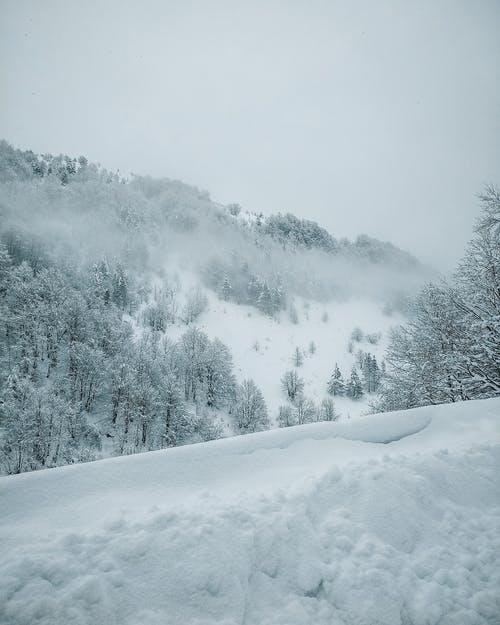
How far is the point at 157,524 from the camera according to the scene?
10.3 ft

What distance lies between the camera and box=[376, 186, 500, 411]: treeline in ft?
37.3

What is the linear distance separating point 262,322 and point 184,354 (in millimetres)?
30801

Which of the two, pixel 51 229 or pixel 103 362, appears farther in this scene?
pixel 51 229

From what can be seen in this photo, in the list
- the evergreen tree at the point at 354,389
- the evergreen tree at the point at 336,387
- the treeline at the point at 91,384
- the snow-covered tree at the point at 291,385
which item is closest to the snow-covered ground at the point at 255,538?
the treeline at the point at 91,384

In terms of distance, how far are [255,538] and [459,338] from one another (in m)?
14.1

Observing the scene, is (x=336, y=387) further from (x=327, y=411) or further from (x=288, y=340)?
(x=288, y=340)

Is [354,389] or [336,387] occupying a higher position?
[336,387]

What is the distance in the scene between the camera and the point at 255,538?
313 centimetres

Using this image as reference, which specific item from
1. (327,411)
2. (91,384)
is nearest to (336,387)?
(327,411)

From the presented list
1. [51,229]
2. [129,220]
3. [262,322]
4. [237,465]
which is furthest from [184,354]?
[129,220]

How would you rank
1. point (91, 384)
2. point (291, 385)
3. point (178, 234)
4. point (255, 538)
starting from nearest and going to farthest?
point (255, 538)
point (91, 384)
point (291, 385)
point (178, 234)

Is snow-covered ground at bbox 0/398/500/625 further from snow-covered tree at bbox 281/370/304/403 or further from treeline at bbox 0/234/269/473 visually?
snow-covered tree at bbox 281/370/304/403

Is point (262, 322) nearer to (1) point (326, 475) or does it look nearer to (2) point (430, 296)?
(2) point (430, 296)

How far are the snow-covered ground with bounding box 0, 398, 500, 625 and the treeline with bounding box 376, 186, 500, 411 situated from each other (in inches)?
331
